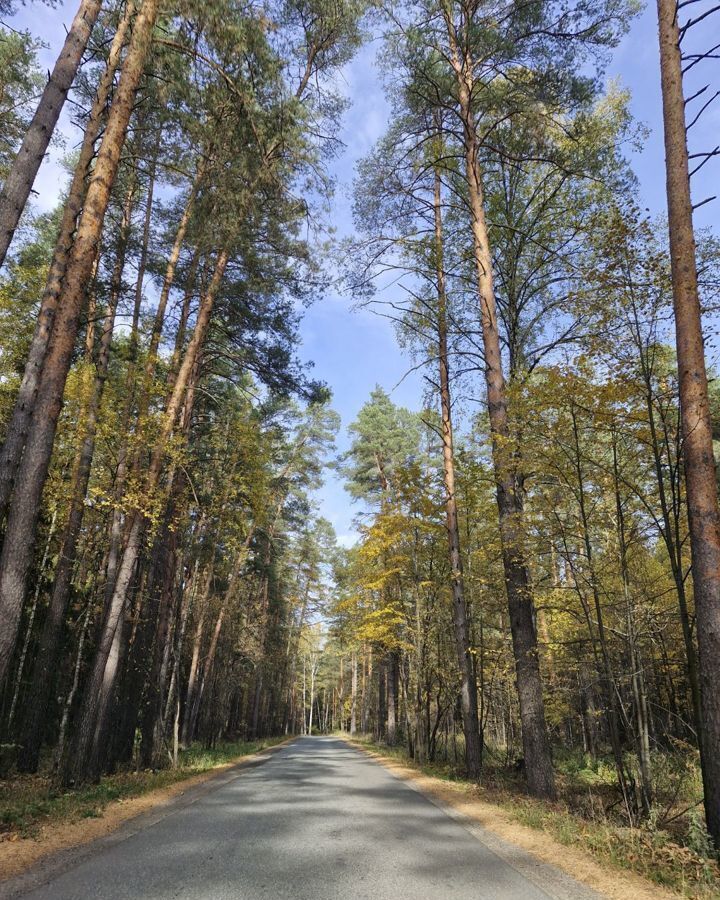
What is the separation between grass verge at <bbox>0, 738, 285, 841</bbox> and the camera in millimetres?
5949

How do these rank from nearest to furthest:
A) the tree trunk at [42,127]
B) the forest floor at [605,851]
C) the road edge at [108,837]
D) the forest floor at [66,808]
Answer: the road edge at [108,837]
the forest floor at [605,851]
the forest floor at [66,808]
the tree trunk at [42,127]

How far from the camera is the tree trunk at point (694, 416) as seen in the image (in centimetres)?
513

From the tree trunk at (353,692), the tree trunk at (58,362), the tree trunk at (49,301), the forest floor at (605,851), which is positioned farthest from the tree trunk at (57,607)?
the tree trunk at (353,692)

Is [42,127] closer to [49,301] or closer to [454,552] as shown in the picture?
[49,301]

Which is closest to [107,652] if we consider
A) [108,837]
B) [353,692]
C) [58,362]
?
[108,837]

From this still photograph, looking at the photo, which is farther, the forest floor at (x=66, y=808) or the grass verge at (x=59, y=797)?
the grass verge at (x=59, y=797)

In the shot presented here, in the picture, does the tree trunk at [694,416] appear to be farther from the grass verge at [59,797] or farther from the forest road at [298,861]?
the grass verge at [59,797]

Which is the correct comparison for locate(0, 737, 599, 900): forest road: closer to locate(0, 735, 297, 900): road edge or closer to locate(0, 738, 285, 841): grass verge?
locate(0, 735, 297, 900): road edge

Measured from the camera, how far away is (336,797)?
852 centimetres

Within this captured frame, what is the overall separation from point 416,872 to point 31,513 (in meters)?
5.65

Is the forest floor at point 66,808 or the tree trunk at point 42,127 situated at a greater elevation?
the tree trunk at point 42,127

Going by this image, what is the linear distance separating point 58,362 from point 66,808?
5.98m

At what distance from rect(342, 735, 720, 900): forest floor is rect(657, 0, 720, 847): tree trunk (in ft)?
1.84

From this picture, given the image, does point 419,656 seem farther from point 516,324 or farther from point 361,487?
point 361,487
